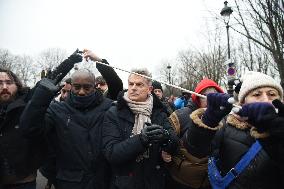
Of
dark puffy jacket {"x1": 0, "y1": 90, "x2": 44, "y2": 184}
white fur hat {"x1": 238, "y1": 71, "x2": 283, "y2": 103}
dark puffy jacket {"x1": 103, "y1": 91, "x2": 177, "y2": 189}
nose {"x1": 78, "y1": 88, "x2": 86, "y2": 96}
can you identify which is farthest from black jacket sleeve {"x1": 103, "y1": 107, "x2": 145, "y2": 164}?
white fur hat {"x1": 238, "y1": 71, "x2": 283, "y2": 103}

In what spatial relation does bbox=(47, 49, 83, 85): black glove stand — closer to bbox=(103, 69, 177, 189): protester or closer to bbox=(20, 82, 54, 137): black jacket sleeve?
bbox=(20, 82, 54, 137): black jacket sleeve

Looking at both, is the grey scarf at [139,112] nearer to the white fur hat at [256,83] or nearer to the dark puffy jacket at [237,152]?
the dark puffy jacket at [237,152]

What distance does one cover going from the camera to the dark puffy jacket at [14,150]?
333 cm

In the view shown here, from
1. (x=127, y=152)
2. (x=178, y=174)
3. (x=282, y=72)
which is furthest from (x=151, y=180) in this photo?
(x=282, y=72)

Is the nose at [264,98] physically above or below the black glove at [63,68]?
below

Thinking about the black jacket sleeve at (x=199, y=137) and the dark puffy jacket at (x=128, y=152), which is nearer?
the black jacket sleeve at (x=199, y=137)

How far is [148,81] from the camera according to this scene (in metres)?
3.64

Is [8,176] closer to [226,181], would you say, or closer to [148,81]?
[148,81]

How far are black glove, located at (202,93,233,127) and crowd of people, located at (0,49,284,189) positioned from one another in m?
0.10

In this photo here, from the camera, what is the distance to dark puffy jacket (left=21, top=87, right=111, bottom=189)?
11.0 feet

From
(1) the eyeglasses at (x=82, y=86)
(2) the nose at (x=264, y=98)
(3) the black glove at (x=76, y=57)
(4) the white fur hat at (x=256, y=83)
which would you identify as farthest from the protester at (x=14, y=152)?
(2) the nose at (x=264, y=98)

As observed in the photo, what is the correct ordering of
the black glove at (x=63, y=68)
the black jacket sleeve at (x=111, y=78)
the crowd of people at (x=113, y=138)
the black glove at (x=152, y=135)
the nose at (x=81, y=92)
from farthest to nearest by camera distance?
the black jacket sleeve at (x=111, y=78), the nose at (x=81, y=92), the black glove at (x=63, y=68), the black glove at (x=152, y=135), the crowd of people at (x=113, y=138)

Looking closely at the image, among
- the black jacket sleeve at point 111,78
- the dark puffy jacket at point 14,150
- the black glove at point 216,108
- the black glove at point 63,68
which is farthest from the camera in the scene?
the black jacket sleeve at point 111,78

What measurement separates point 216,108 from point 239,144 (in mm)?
466
